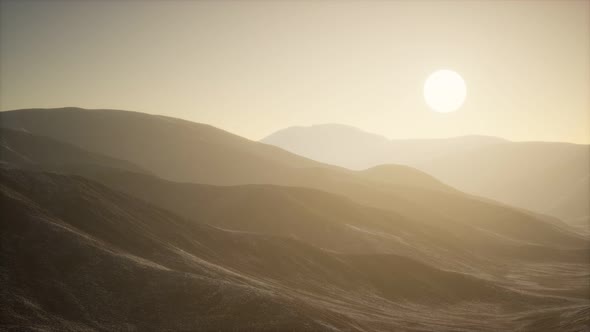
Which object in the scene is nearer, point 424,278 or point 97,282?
point 97,282

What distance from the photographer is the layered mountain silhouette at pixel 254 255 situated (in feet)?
111

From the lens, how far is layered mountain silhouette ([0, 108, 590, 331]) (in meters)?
33.7

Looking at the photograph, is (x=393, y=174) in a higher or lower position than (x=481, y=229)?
higher

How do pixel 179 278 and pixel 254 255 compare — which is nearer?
pixel 179 278

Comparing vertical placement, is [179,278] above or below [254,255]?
above

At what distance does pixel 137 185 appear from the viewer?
8444cm

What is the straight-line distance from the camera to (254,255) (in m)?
55.8

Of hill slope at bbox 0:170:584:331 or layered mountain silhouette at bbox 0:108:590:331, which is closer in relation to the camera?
hill slope at bbox 0:170:584:331

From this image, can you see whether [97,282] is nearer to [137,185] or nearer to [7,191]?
[7,191]

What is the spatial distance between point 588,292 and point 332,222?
147 ft

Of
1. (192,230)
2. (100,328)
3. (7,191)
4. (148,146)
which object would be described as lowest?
(100,328)

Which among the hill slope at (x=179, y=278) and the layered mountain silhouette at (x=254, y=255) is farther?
the layered mountain silhouette at (x=254, y=255)

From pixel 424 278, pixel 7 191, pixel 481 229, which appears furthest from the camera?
pixel 481 229

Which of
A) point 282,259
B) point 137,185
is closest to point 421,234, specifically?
point 282,259
